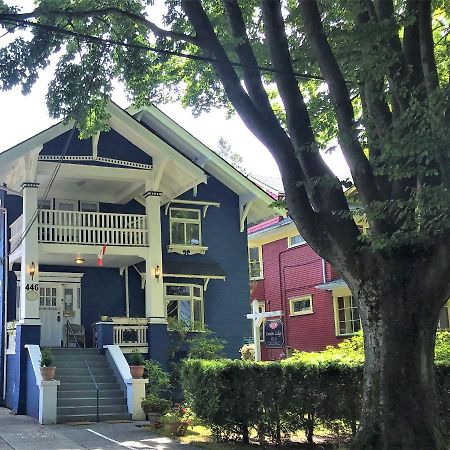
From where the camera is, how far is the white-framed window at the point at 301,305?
93.6ft

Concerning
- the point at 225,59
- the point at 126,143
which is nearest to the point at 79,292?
the point at 126,143

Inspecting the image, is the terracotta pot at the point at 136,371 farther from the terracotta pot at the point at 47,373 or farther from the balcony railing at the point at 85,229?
the balcony railing at the point at 85,229

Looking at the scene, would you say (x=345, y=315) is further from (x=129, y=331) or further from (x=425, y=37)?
(x=425, y=37)

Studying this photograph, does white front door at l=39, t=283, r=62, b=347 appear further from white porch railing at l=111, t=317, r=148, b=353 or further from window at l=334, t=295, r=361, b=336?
window at l=334, t=295, r=361, b=336

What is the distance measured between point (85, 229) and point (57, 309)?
3263 millimetres

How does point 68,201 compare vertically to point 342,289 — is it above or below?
above

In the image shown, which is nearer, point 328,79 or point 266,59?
point 328,79

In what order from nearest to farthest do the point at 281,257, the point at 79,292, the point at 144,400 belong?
1. the point at 144,400
2. the point at 79,292
3. the point at 281,257

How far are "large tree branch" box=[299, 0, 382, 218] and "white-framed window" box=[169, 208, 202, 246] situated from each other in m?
14.0

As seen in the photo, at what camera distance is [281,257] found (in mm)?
30219

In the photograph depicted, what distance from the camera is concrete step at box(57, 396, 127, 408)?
15164mm

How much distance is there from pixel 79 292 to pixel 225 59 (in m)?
13.4

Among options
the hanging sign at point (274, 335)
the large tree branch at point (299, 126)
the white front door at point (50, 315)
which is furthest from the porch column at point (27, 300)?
the large tree branch at point (299, 126)

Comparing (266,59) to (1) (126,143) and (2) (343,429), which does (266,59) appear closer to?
(2) (343,429)
